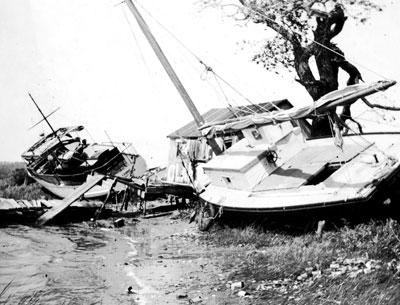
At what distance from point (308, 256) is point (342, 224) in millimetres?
2552

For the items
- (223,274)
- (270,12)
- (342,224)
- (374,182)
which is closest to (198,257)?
(223,274)

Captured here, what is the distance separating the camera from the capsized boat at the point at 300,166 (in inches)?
428

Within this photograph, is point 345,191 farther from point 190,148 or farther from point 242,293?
point 190,148

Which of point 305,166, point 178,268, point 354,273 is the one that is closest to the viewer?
point 354,273

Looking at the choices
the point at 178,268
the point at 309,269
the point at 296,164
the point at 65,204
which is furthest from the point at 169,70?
the point at 309,269

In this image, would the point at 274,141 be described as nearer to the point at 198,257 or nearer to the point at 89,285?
the point at 198,257

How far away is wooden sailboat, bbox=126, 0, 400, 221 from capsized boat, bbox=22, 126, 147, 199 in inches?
425

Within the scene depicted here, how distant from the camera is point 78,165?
27281 millimetres

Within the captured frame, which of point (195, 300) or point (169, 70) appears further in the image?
point (169, 70)

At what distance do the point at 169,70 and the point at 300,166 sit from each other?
7.81 meters

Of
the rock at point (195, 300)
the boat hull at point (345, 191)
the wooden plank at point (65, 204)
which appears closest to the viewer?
the rock at point (195, 300)

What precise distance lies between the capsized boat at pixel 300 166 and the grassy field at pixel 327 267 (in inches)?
39.8

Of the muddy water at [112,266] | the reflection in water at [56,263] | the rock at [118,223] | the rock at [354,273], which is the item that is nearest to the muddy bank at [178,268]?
the muddy water at [112,266]

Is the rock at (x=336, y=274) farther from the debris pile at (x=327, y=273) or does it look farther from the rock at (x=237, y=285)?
the rock at (x=237, y=285)
